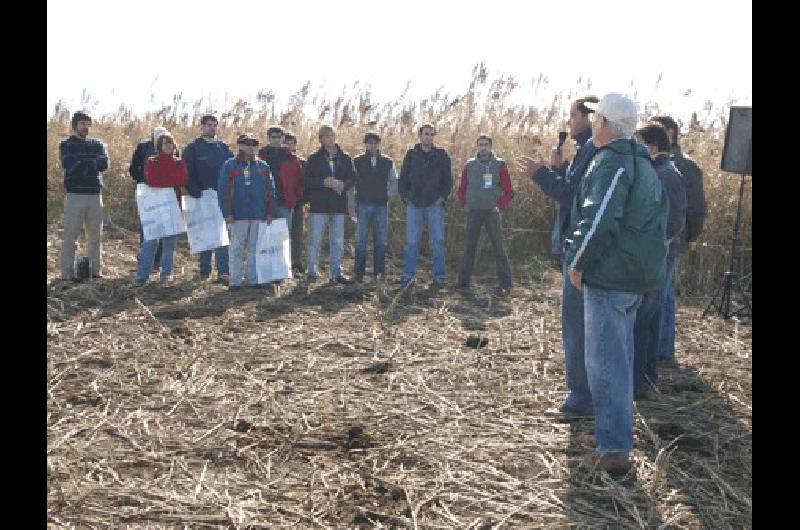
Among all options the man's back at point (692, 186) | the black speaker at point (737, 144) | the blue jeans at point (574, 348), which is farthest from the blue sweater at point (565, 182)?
the black speaker at point (737, 144)

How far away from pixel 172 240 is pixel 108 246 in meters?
2.89

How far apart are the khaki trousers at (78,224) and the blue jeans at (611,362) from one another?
6.77m

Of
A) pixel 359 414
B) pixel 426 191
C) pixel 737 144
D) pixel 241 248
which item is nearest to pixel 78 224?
pixel 241 248

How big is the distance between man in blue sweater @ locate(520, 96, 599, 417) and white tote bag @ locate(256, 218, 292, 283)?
15.5 ft

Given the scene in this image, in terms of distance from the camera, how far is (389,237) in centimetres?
1276

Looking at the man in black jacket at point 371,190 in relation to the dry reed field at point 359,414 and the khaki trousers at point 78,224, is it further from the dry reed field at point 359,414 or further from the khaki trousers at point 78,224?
the khaki trousers at point 78,224

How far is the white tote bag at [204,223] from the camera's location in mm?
9664

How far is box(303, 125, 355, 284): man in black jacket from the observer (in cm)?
1017

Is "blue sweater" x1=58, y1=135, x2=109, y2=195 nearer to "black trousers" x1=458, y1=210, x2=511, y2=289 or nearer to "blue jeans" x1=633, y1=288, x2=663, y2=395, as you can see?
"black trousers" x1=458, y1=210, x2=511, y2=289

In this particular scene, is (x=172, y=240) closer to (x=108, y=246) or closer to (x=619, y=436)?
(x=108, y=246)

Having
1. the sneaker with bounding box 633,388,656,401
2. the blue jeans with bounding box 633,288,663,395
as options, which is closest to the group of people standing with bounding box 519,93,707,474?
the blue jeans with bounding box 633,288,663,395

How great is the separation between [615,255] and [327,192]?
6.45 metres

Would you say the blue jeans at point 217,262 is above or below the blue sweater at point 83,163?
below

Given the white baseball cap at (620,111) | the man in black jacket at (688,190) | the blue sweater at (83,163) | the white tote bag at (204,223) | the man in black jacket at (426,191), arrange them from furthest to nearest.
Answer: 1. the man in black jacket at (426,191)
2. the white tote bag at (204,223)
3. the blue sweater at (83,163)
4. the man in black jacket at (688,190)
5. the white baseball cap at (620,111)
